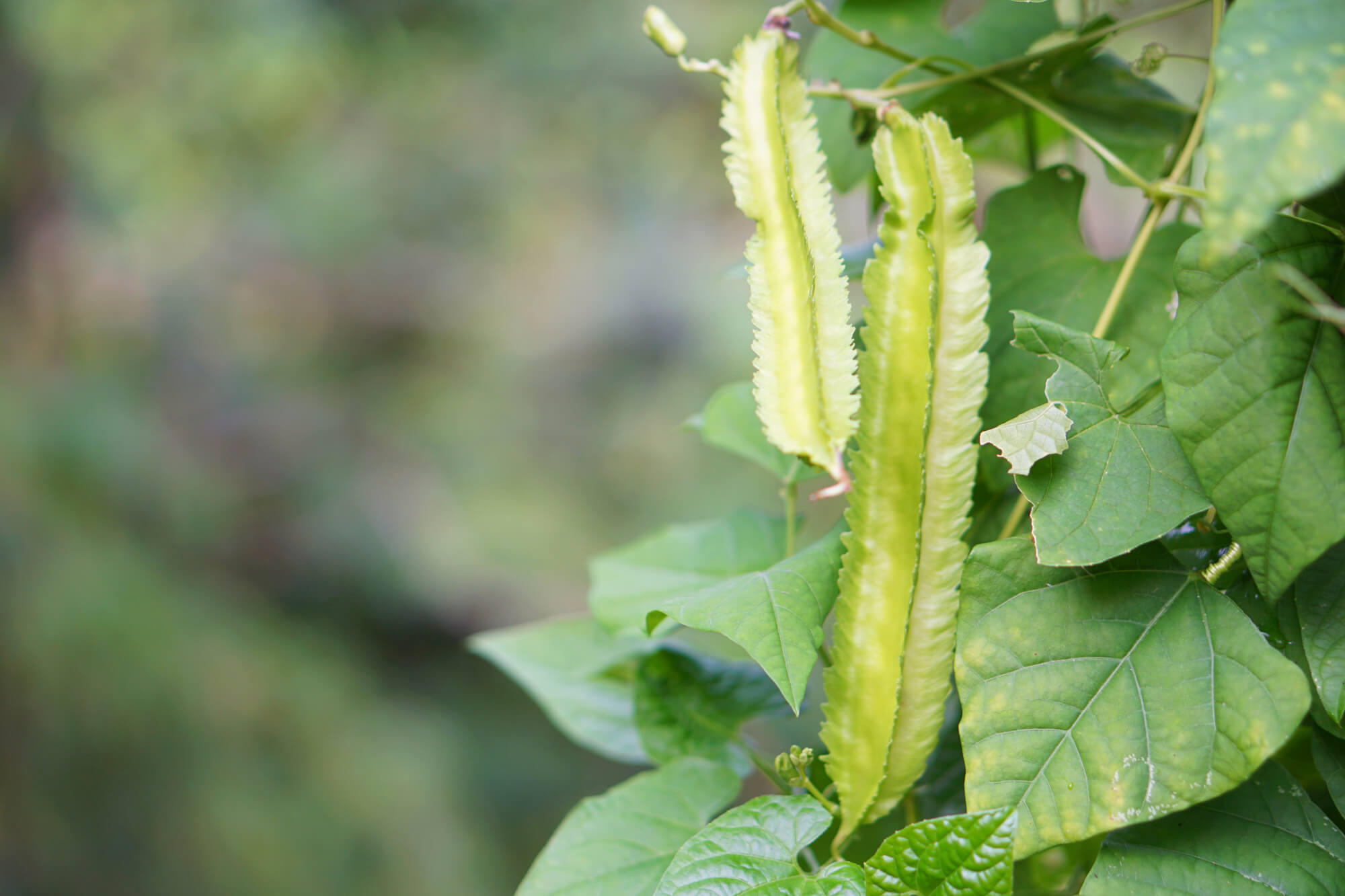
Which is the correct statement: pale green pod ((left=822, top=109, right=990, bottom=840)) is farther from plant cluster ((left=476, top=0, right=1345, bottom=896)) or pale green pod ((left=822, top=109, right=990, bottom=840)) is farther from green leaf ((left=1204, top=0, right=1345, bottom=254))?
green leaf ((left=1204, top=0, right=1345, bottom=254))

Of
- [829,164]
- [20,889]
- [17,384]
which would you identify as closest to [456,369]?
[17,384]

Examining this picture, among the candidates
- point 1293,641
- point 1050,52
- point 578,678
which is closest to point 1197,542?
point 1293,641

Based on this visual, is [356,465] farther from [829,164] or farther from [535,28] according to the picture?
[829,164]

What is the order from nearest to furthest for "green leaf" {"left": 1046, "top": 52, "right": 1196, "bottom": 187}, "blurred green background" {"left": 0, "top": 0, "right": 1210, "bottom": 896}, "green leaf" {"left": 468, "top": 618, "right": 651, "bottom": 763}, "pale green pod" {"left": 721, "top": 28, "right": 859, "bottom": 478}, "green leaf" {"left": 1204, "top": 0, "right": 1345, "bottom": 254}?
"green leaf" {"left": 1204, "top": 0, "right": 1345, "bottom": 254}, "pale green pod" {"left": 721, "top": 28, "right": 859, "bottom": 478}, "green leaf" {"left": 1046, "top": 52, "right": 1196, "bottom": 187}, "green leaf" {"left": 468, "top": 618, "right": 651, "bottom": 763}, "blurred green background" {"left": 0, "top": 0, "right": 1210, "bottom": 896}

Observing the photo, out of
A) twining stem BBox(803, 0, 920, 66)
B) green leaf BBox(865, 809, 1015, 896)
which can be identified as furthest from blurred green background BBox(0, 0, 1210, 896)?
green leaf BBox(865, 809, 1015, 896)

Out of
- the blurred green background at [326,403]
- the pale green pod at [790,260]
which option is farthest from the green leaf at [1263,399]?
the blurred green background at [326,403]
